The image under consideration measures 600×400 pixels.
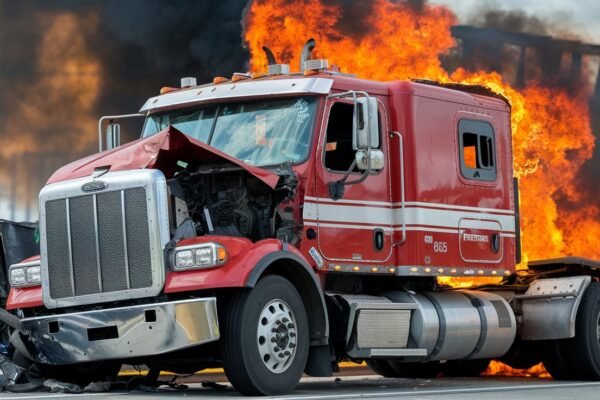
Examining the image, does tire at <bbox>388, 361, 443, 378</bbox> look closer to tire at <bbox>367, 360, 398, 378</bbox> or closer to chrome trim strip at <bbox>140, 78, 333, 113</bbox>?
tire at <bbox>367, 360, 398, 378</bbox>

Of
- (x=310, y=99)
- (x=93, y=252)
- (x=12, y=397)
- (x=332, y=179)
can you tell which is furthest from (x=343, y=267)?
(x=12, y=397)

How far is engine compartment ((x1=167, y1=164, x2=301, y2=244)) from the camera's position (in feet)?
38.1

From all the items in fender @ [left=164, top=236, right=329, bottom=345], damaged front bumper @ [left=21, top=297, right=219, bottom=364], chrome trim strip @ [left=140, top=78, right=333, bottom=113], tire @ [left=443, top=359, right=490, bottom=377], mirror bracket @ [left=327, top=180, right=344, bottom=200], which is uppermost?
chrome trim strip @ [left=140, top=78, right=333, bottom=113]

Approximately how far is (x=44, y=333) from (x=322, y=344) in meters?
2.48

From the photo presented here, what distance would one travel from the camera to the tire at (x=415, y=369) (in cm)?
1538

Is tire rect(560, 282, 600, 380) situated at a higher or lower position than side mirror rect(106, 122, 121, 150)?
lower

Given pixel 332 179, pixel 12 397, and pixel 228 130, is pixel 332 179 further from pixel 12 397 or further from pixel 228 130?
pixel 12 397

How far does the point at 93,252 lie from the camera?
1097 cm

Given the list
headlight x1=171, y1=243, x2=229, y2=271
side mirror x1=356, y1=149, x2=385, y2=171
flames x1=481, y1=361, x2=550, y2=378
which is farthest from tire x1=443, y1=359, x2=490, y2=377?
headlight x1=171, y1=243, x2=229, y2=271

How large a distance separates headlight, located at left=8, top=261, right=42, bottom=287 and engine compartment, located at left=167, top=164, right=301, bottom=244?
4.92ft

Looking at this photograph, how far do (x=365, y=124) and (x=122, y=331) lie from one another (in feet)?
9.56

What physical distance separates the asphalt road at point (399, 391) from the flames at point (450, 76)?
2515 mm

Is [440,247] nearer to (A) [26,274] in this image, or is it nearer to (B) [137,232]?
(B) [137,232]

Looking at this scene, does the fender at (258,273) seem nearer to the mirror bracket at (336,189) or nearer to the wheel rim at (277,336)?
the wheel rim at (277,336)
